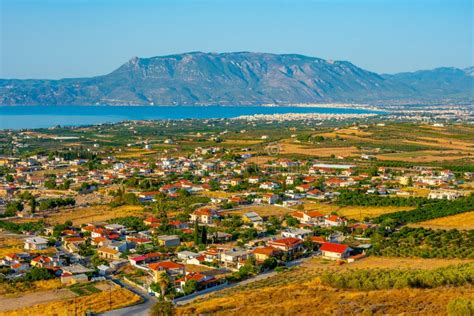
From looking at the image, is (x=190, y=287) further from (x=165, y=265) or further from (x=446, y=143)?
(x=446, y=143)

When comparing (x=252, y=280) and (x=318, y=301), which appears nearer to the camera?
(x=318, y=301)

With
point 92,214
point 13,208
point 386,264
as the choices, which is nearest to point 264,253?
point 386,264

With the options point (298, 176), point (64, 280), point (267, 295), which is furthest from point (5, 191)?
point (267, 295)

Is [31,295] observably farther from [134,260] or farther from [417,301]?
[417,301]

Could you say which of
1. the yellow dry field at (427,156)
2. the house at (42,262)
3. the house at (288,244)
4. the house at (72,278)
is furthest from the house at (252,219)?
the yellow dry field at (427,156)

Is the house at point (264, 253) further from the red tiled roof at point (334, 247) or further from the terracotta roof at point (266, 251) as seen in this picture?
the red tiled roof at point (334, 247)
